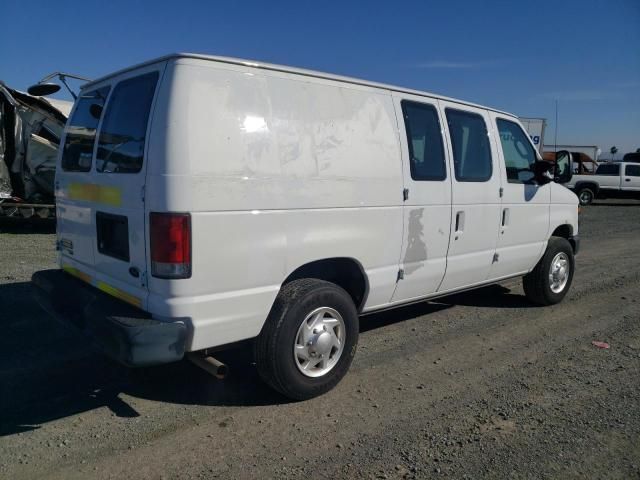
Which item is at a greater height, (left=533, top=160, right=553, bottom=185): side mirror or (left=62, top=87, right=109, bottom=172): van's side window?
(left=62, top=87, right=109, bottom=172): van's side window

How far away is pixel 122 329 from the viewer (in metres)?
3.05

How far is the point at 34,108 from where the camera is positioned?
11.0 metres

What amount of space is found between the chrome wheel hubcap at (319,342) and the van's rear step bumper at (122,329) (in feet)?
2.99

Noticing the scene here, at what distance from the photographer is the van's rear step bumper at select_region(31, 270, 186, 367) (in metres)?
3.00

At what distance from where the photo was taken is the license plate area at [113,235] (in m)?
3.42

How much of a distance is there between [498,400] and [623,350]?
74.5 inches

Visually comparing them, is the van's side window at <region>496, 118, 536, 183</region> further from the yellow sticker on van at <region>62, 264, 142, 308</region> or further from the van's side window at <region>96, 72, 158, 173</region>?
the yellow sticker on van at <region>62, 264, 142, 308</region>

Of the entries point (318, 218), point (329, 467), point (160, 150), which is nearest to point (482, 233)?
point (318, 218)

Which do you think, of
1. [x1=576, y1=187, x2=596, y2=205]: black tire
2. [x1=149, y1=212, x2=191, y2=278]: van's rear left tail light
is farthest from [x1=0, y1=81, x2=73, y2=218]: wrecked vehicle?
[x1=576, y1=187, x2=596, y2=205]: black tire

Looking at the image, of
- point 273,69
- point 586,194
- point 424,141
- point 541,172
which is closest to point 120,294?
point 273,69

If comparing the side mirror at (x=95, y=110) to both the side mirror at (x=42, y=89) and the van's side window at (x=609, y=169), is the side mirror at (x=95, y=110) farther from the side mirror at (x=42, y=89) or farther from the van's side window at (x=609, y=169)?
the van's side window at (x=609, y=169)

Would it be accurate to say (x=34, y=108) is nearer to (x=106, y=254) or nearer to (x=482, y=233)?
(x=106, y=254)

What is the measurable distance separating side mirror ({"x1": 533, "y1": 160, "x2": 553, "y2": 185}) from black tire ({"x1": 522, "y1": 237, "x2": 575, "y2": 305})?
2.91 feet

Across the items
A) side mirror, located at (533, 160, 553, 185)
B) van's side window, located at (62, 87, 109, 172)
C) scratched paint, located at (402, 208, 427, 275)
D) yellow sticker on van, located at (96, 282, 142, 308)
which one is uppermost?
van's side window, located at (62, 87, 109, 172)
